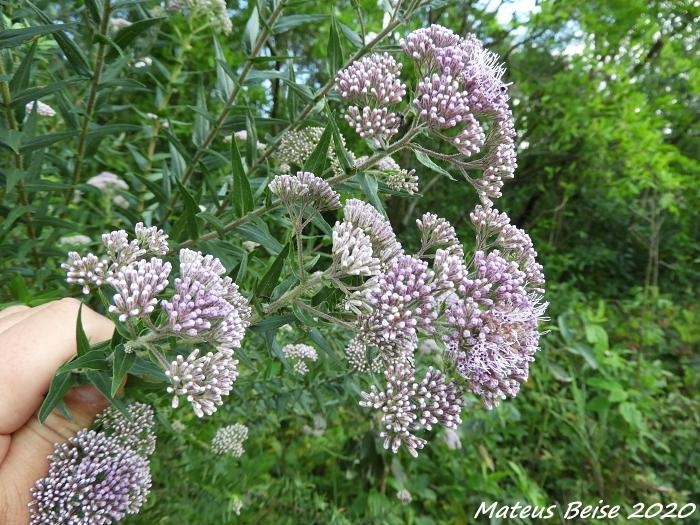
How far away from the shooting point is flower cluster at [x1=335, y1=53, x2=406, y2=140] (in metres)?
1.13

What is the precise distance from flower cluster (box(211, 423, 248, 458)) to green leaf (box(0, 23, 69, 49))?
1.56m

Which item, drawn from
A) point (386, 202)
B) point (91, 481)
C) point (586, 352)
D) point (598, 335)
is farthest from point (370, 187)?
point (386, 202)

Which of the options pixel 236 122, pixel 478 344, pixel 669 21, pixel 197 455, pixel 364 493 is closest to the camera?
pixel 478 344

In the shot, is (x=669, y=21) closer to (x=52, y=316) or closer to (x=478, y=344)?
(x=478, y=344)

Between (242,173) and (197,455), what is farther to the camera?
(197,455)

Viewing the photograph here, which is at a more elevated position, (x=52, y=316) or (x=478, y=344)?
(x=478, y=344)

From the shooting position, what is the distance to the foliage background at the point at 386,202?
1.69 metres

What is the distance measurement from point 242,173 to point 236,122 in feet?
2.07

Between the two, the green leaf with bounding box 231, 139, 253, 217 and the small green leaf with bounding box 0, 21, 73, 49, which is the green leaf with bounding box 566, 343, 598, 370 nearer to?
the green leaf with bounding box 231, 139, 253, 217

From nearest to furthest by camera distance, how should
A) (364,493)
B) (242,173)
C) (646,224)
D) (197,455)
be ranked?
(242,173), (197,455), (364,493), (646,224)

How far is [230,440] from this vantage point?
2.03 meters

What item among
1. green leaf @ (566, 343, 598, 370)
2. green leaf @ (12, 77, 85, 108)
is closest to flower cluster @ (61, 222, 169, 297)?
green leaf @ (12, 77, 85, 108)

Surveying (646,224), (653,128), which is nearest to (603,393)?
(653,128)

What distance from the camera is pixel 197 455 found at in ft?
7.31
